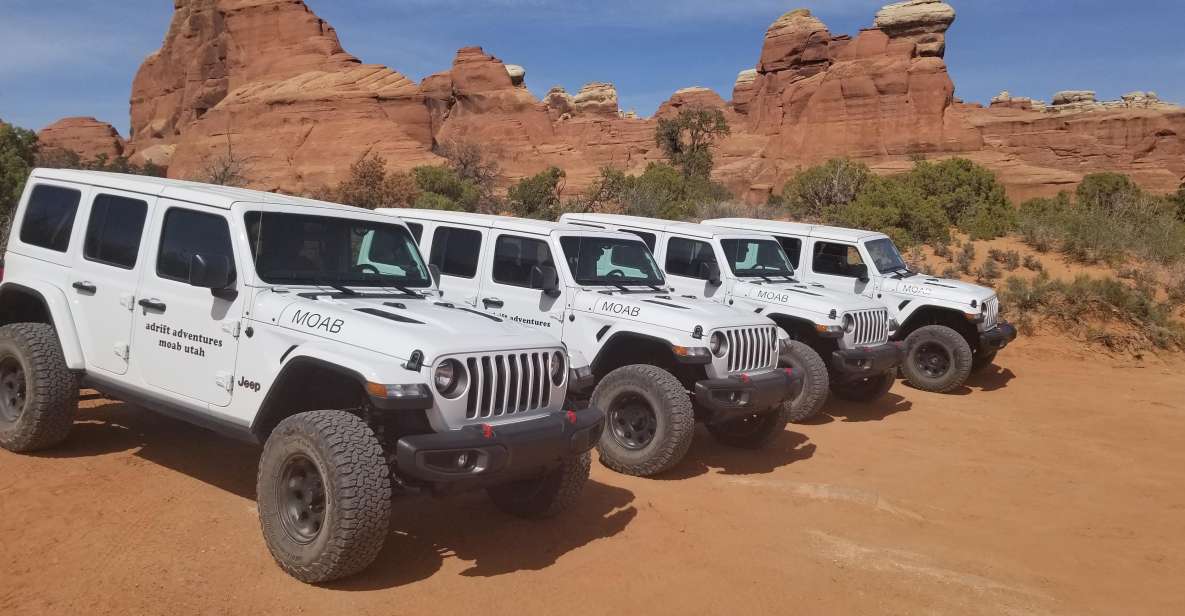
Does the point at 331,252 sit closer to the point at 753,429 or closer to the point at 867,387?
the point at 753,429

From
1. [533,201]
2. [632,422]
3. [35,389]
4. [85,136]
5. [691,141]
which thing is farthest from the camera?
[85,136]

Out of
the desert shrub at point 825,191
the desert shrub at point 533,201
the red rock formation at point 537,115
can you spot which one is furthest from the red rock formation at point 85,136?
the desert shrub at point 825,191

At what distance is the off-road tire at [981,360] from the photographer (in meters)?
12.1

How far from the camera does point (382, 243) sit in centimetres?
561

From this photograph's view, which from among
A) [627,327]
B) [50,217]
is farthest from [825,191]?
[50,217]

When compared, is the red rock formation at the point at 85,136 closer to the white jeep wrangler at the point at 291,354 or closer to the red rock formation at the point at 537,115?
the red rock formation at the point at 537,115

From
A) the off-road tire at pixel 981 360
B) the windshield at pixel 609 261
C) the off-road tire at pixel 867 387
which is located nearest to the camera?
the windshield at pixel 609 261

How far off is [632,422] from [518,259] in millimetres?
1936

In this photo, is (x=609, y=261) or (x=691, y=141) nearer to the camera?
(x=609, y=261)

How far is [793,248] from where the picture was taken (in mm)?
11336

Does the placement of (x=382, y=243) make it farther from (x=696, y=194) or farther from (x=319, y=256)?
(x=696, y=194)

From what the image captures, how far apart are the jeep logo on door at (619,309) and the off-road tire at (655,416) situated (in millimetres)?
547

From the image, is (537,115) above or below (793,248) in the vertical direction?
above

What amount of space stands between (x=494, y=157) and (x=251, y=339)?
5676cm
